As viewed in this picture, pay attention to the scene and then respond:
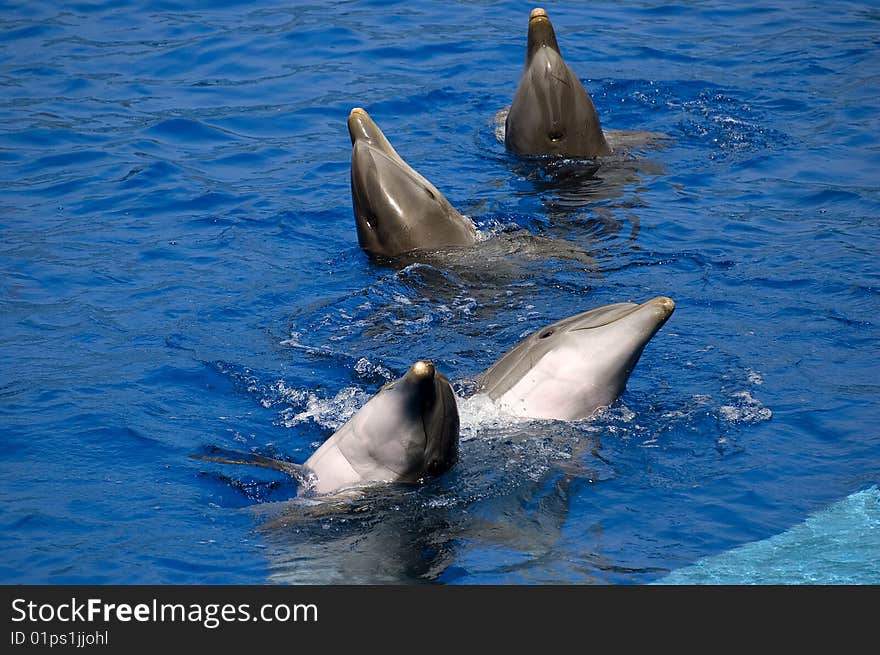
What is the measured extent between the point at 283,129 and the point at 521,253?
472 centimetres

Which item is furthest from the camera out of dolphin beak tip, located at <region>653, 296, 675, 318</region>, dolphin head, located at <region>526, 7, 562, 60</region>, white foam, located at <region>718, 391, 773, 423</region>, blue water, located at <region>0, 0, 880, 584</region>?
dolphin head, located at <region>526, 7, 562, 60</region>

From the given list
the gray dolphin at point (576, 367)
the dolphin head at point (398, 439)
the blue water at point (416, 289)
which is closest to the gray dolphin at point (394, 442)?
the dolphin head at point (398, 439)

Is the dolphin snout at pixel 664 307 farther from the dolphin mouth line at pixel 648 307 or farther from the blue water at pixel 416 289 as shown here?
the blue water at pixel 416 289

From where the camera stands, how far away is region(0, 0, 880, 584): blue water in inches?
235

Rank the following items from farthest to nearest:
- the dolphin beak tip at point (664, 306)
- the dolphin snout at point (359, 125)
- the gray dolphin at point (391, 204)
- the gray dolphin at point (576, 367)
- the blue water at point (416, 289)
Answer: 1. the dolphin snout at point (359, 125)
2. the gray dolphin at point (391, 204)
3. the gray dolphin at point (576, 367)
4. the dolphin beak tip at point (664, 306)
5. the blue water at point (416, 289)

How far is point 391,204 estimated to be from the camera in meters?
9.03

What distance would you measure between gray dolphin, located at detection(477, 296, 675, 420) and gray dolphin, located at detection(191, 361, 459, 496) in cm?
69

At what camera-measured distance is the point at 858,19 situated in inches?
624

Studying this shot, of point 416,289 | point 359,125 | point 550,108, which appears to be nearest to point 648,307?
point 416,289

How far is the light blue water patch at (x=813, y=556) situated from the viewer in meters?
5.52

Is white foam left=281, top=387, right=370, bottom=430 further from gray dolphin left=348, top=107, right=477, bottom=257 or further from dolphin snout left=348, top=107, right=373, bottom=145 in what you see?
dolphin snout left=348, top=107, right=373, bottom=145

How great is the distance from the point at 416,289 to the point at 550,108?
3.15 m

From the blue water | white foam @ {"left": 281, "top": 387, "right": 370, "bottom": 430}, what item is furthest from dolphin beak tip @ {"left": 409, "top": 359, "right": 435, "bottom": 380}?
white foam @ {"left": 281, "top": 387, "right": 370, "bottom": 430}

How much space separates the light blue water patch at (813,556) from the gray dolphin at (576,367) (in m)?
1.16
